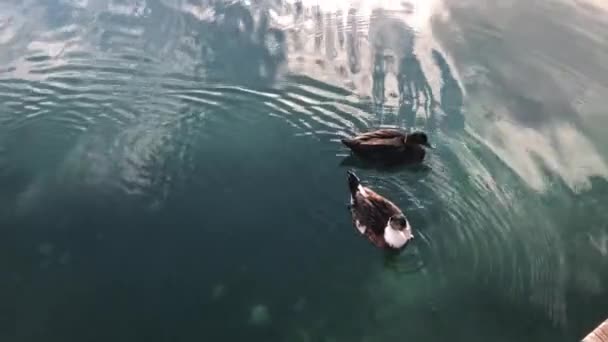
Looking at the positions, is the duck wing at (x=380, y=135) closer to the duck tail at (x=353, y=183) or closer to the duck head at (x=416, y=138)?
the duck head at (x=416, y=138)

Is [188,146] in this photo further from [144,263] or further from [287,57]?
[287,57]

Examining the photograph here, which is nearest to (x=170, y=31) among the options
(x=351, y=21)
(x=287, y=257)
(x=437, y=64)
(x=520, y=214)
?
(x=351, y=21)

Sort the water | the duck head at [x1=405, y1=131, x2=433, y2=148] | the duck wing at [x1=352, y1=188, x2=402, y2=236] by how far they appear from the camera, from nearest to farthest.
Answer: the water, the duck wing at [x1=352, y1=188, x2=402, y2=236], the duck head at [x1=405, y1=131, x2=433, y2=148]

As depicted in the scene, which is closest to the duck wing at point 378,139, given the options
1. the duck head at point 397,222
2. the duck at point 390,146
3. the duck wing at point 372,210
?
the duck at point 390,146

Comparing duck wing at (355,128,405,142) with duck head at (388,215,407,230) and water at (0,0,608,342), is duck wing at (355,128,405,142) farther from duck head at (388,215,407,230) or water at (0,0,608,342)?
duck head at (388,215,407,230)

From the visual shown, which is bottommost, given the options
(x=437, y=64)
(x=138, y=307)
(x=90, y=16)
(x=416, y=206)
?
(x=138, y=307)

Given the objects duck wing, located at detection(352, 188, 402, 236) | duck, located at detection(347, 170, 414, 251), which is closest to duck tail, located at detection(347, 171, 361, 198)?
duck, located at detection(347, 170, 414, 251)
